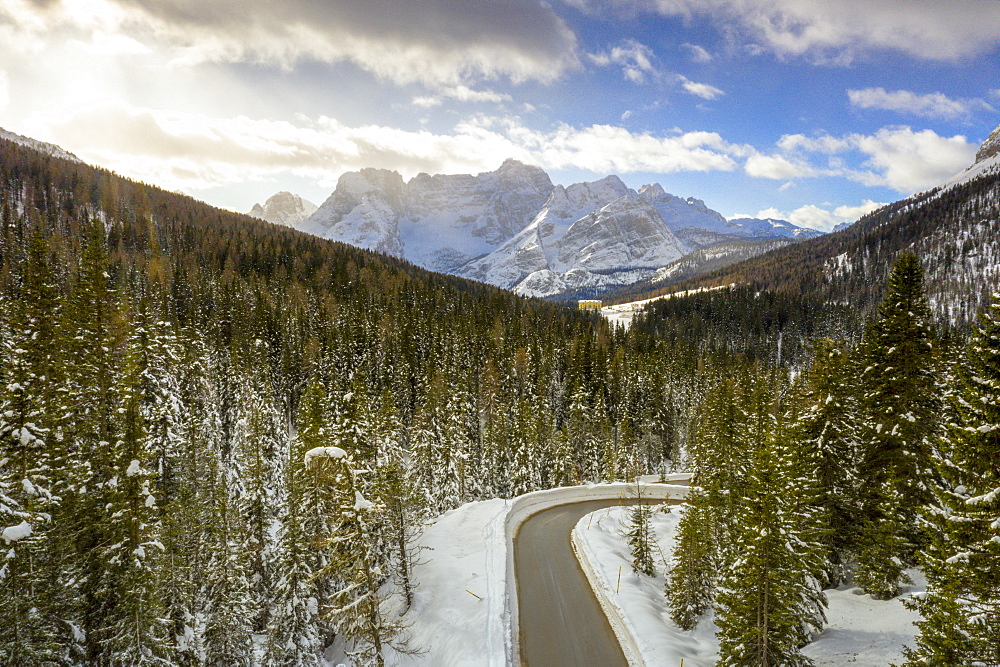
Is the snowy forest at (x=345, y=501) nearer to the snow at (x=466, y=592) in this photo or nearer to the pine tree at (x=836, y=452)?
the pine tree at (x=836, y=452)

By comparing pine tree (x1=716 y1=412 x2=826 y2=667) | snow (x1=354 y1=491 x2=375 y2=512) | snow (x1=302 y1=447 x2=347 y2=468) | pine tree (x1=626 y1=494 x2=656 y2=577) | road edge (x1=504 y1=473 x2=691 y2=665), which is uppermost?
snow (x1=302 y1=447 x2=347 y2=468)

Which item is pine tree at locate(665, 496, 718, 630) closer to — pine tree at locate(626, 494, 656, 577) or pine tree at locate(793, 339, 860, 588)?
pine tree at locate(626, 494, 656, 577)

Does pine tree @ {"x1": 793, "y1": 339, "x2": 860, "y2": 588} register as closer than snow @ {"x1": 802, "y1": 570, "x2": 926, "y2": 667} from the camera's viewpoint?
No

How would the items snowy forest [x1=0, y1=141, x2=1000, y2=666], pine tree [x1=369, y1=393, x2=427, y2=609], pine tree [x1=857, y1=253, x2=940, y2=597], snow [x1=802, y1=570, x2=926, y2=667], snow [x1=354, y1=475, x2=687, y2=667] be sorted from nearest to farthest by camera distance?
snowy forest [x1=0, y1=141, x2=1000, y2=666], snow [x1=802, y1=570, x2=926, y2=667], pine tree [x1=857, y1=253, x2=940, y2=597], snow [x1=354, y1=475, x2=687, y2=667], pine tree [x1=369, y1=393, x2=427, y2=609]

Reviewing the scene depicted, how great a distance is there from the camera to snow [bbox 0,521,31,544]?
15.7 m

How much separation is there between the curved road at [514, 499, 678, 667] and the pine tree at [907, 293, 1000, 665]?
12.0 metres

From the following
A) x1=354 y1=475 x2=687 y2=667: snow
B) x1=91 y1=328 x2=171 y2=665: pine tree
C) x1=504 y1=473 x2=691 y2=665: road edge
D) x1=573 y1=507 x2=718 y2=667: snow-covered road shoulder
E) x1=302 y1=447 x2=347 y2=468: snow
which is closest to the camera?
x1=302 y1=447 x2=347 y2=468: snow

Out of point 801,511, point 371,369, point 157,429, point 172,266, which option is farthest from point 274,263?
point 801,511

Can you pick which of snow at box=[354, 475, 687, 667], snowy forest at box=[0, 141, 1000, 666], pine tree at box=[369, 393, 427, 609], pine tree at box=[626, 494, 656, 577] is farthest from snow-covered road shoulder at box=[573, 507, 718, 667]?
pine tree at box=[369, 393, 427, 609]

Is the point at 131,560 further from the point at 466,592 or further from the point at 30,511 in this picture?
the point at 466,592

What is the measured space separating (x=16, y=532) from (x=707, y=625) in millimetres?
30239

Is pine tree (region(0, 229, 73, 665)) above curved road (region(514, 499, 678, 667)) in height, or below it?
above

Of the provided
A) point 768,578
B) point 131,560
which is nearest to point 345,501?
point 131,560

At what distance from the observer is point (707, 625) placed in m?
24.0
